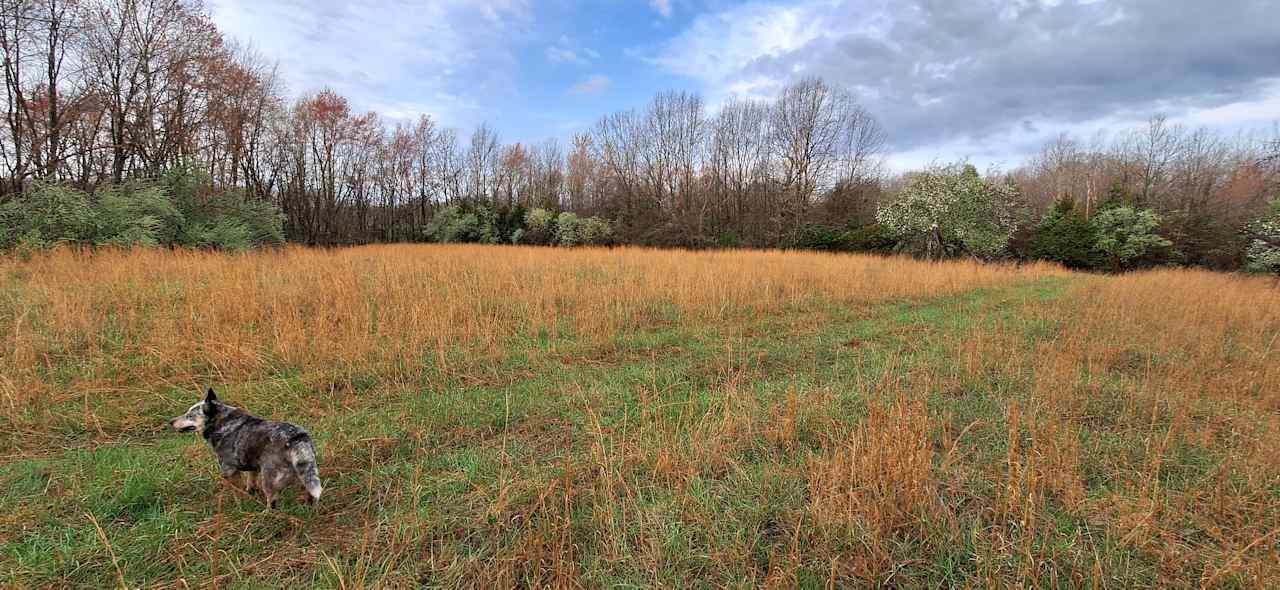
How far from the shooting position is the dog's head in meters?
2.21

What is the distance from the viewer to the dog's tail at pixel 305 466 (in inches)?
79.4

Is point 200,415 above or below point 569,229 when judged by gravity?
below

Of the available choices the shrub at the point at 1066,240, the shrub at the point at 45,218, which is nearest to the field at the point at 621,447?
the shrub at the point at 45,218

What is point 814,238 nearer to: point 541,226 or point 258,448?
point 541,226

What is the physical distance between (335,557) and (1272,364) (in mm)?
8377

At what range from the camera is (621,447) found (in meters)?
2.65

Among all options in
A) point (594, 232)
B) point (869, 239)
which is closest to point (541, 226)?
point (594, 232)

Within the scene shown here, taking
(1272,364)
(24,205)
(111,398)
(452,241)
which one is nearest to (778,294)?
(1272,364)

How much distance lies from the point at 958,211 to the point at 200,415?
2192 centimetres

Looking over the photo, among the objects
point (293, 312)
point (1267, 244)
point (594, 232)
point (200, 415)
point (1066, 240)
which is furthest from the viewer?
point (594, 232)

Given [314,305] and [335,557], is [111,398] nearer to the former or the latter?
[314,305]

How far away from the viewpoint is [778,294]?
880cm

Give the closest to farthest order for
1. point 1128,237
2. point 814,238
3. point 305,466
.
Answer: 1. point 305,466
2. point 1128,237
3. point 814,238

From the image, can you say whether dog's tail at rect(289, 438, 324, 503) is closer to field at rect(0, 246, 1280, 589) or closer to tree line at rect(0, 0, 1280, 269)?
field at rect(0, 246, 1280, 589)
